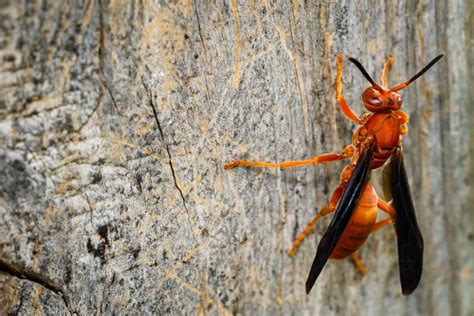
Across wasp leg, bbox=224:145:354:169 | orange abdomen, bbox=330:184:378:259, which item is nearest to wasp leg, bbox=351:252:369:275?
orange abdomen, bbox=330:184:378:259

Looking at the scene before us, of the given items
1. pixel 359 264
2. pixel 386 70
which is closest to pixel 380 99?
pixel 386 70

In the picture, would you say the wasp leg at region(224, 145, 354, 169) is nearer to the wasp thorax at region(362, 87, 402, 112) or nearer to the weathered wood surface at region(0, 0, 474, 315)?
the weathered wood surface at region(0, 0, 474, 315)

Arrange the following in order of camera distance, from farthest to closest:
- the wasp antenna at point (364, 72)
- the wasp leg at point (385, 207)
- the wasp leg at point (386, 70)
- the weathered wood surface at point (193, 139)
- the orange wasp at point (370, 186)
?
1. the wasp leg at point (385, 207)
2. the wasp leg at point (386, 70)
3. the orange wasp at point (370, 186)
4. the wasp antenna at point (364, 72)
5. the weathered wood surface at point (193, 139)

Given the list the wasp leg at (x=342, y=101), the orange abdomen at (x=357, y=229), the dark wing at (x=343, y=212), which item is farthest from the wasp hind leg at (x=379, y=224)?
the wasp leg at (x=342, y=101)

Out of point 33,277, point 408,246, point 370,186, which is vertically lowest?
point 33,277

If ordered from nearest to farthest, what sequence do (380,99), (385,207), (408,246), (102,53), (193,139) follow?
(102,53) → (193,139) → (380,99) → (408,246) → (385,207)

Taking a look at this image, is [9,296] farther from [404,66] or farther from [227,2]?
[404,66]

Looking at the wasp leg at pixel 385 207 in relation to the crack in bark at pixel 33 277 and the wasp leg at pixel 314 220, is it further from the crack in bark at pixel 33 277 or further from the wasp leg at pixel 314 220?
the crack in bark at pixel 33 277

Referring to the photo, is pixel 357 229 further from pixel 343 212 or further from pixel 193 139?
pixel 193 139
